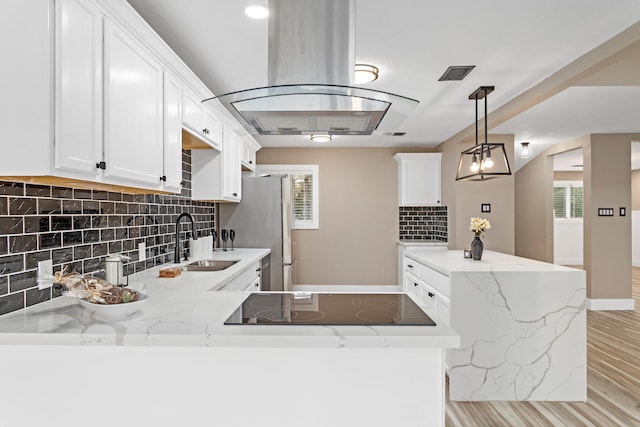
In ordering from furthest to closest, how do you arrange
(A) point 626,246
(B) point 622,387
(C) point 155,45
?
(A) point 626,246 → (B) point 622,387 → (C) point 155,45

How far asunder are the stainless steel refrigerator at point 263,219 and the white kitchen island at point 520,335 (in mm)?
2248

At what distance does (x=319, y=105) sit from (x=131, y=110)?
3.09ft

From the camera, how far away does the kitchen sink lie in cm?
302

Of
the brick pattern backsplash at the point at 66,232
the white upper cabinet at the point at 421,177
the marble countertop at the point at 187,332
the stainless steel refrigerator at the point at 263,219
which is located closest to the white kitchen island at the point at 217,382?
the marble countertop at the point at 187,332

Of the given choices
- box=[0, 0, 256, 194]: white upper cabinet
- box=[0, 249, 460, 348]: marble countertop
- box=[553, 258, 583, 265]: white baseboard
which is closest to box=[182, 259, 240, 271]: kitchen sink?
box=[0, 0, 256, 194]: white upper cabinet

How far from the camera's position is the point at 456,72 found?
300cm

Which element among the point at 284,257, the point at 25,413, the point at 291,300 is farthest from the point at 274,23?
the point at 284,257

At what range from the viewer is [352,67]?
1.77 meters

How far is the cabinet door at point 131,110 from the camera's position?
174cm

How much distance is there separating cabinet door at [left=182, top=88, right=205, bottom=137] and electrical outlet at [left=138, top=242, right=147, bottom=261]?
0.84 m

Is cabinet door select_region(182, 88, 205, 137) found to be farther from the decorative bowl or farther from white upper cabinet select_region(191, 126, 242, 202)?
the decorative bowl

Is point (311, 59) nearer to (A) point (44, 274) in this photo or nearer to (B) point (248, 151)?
(A) point (44, 274)

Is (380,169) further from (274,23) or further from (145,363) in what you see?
(145,363)

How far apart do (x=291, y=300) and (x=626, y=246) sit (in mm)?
5351
